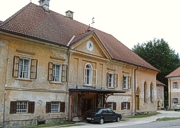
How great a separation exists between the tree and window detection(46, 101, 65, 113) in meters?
39.0

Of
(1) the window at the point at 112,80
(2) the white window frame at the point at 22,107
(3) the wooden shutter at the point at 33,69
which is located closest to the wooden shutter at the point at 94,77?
(1) the window at the point at 112,80

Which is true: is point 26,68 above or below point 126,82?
above

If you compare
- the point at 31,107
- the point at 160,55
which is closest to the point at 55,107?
the point at 31,107

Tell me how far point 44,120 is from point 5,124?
330 cm

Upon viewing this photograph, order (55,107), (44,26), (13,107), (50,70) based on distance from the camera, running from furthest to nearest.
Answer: (44,26)
(55,107)
(50,70)
(13,107)

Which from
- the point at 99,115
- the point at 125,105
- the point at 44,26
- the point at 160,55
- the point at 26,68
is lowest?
the point at 99,115

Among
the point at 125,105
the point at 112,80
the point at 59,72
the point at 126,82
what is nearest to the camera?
the point at 59,72

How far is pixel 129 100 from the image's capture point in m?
28.5

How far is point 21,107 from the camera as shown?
17844 millimetres

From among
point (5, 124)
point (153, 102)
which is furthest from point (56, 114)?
point (153, 102)

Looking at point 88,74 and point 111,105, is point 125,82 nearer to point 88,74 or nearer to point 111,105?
point 111,105

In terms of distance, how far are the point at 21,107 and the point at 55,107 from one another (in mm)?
3231

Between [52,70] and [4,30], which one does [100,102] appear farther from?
[4,30]

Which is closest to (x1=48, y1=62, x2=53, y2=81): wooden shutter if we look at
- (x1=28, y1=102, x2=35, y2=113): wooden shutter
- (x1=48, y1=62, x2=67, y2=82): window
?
(x1=48, y1=62, x2=67, y2=82): window
